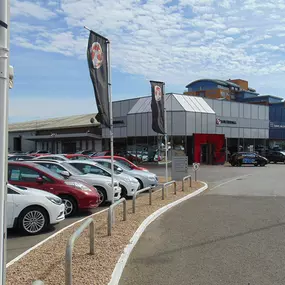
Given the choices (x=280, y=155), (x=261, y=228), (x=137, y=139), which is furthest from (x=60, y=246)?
(x=280, y=155)

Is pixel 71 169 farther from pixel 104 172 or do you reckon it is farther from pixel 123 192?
pixel 123 192

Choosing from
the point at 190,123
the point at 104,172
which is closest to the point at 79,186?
the point at 104,172

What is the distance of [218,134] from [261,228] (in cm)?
3537

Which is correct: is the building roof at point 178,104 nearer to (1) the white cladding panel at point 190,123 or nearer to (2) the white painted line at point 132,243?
(1) the white cladding panel at point 190,123

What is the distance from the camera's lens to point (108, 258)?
5996mm

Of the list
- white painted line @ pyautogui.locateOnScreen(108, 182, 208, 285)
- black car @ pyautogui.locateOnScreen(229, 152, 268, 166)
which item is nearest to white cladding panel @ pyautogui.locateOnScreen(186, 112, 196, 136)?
black car @ pyautogui.locateOnScreen(229, 152, 268, 166)

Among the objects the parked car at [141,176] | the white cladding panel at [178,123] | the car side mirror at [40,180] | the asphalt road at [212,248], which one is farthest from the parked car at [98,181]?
the white cladding panel at [178,123]

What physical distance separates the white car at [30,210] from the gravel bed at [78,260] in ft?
2.06

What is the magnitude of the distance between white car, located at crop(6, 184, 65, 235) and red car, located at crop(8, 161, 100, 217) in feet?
5.72

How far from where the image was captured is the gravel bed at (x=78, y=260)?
16.5 feet

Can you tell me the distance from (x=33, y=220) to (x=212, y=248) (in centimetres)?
399

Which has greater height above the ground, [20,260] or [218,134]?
[218,134]

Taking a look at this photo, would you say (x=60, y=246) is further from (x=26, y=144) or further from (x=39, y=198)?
(x=26, y=144)

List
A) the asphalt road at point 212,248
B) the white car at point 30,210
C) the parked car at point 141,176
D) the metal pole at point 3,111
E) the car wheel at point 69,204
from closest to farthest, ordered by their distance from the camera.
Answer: the metal pole at point 3,111 → the asphalt road at point 212,248 → the white car at point 30,210 → the car wheel at point 69,204 → the parked car at point 141,176
